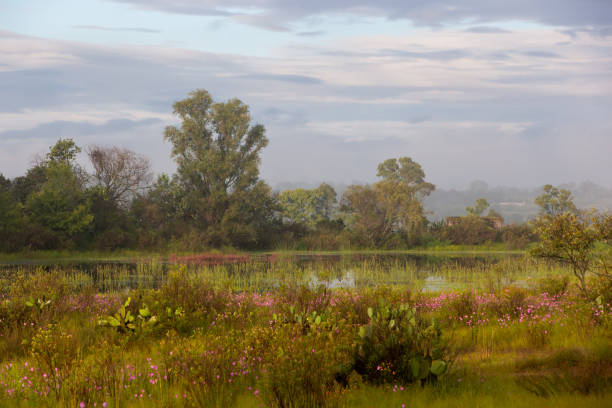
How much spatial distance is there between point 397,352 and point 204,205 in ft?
126

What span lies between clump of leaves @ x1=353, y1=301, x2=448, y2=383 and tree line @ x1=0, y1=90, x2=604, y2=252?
111 ft

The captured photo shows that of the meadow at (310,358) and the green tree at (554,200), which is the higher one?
the green tree at (554,200)

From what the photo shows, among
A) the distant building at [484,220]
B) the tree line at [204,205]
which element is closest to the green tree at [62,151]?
the tree line at [204,205]

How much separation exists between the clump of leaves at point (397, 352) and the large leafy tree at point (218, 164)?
118 feet

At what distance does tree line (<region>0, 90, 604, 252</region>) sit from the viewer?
37562 mm

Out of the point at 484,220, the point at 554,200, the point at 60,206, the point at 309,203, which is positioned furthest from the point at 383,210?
the point at 309,203

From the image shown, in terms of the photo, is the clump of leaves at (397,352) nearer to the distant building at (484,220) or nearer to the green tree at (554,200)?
the distant building at (484,220)

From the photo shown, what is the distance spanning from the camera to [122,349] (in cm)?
762

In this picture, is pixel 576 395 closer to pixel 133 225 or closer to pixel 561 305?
pixel 561 305

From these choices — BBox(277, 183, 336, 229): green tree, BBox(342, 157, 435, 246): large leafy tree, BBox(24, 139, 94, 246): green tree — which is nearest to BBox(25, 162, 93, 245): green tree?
BBox(24, 139, 94, 246): green tree

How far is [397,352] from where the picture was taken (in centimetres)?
579

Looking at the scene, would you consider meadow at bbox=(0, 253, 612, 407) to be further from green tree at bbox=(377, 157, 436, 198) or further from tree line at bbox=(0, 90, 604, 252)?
green tree at bbox=(377, 157, 436, 198)

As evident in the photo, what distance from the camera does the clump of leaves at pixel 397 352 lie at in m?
5.66

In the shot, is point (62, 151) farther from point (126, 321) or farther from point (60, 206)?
point (126, 321)
